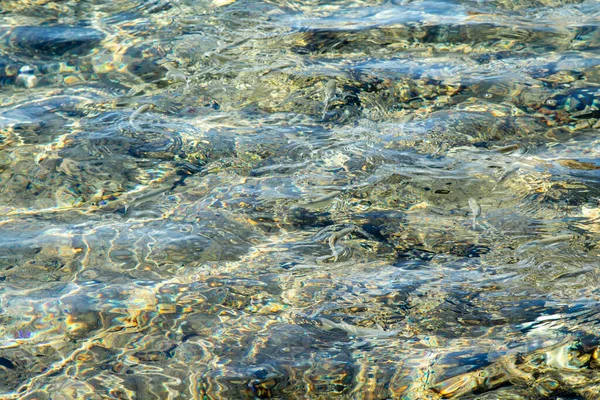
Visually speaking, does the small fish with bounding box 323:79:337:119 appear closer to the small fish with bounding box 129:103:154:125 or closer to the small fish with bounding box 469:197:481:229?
the small fish with bounding box 129:103:154:125

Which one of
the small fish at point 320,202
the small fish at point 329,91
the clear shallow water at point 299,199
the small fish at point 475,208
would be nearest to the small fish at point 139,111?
the clear shallow water at point 299,199

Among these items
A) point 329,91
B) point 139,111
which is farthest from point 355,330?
point 139,111

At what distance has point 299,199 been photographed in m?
3.69

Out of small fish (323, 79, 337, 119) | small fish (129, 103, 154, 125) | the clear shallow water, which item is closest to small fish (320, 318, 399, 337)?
the clear shallow water

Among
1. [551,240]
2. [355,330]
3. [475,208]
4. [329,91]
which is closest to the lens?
[355,330]

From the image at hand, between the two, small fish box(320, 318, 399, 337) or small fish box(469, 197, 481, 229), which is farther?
small fish box(469, 197, 481, 229)

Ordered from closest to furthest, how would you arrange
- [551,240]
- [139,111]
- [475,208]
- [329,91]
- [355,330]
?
[355,330] → [551,240] → [475,208] → [139,111] → [329,91]

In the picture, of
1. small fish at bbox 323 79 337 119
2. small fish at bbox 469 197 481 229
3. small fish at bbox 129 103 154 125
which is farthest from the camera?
small fish at bbox 323 79 337 119

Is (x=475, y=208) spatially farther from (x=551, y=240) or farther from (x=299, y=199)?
(x=299, y=199)

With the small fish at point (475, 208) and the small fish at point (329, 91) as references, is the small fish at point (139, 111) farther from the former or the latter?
the small fish at point (475, 208)

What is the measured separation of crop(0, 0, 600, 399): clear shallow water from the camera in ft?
8.48

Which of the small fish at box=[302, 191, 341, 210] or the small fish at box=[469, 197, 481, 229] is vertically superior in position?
the small fish at box=[469, 197, 481, 229]

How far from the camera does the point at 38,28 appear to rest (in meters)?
5.45

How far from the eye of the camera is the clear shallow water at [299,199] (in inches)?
102
